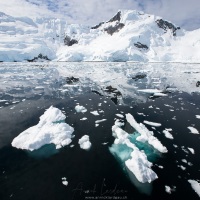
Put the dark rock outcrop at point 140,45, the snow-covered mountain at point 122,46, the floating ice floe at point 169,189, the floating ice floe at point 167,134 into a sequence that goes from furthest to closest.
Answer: the dark rock outcrop at point 140,45, the snow-covered mountain at point 122,46, the floating ice floe at point 167,134, the floating ice floe at point 169,189

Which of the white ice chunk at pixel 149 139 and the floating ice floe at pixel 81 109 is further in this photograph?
the floating ice floe at pixel 81 109

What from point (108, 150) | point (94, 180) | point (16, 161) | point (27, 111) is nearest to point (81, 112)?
point (27, 111)

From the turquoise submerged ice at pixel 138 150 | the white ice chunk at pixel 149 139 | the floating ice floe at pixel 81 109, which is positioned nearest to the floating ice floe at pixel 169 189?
the turquoise submerged ice at pixel 138 150

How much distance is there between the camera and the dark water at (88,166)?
5.46 meters

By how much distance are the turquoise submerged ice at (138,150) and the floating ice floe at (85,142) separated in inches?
36.0

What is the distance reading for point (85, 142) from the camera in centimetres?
807

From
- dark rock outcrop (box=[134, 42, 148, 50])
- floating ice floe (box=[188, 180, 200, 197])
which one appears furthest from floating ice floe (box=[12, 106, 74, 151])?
dark rock outcrop (box=[134, 42, 148, 50])

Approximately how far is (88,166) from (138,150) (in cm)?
184

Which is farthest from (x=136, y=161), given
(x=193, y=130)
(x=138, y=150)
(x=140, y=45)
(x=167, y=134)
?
(x=140, y=45)

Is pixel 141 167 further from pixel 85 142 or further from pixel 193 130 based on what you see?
pixel 193 130

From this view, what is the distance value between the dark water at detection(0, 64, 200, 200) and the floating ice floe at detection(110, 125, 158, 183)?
23 centimetres

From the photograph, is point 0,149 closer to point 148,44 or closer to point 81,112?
point 81,112

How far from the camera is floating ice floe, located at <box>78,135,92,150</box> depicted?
7818mm

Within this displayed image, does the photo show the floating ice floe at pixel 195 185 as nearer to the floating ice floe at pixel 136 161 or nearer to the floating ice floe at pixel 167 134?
the floating ice floe at pixel 136 161
